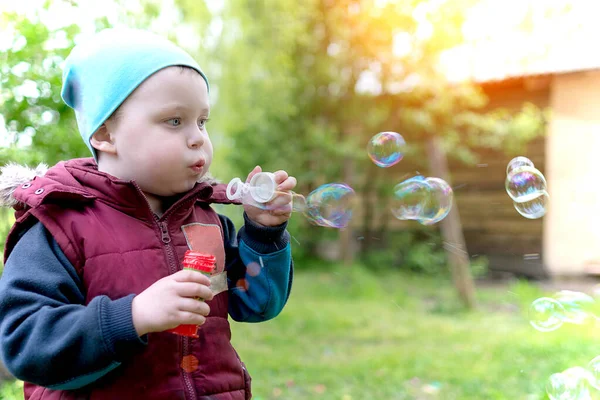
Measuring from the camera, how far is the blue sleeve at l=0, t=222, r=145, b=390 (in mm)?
1300

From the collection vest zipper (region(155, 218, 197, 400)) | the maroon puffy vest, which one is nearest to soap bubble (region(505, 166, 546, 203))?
the maroon puffy vest

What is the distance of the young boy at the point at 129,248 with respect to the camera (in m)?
1.32

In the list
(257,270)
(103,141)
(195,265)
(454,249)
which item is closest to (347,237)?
(454,249)

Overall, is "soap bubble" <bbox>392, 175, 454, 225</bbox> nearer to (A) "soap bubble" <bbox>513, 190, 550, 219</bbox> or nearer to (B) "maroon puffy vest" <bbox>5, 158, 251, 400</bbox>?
(A) "soap bubble" <bbox>513, 190, 550, 219</bbox>

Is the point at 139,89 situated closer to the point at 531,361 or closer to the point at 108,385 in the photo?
the point at 108,385

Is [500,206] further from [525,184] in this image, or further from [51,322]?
[51,322]

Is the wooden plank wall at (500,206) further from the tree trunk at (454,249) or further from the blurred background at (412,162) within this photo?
the tree trunk at (454,249)

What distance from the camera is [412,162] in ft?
31.3

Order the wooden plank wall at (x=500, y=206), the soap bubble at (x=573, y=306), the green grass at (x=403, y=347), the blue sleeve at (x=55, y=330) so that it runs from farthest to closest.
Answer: the wooden plank wall at (x=500, y=206), the green grass at (x=403, y=347), the soap bubble at (x=573, y=306), the blue sleeve at (x=55, y=330)

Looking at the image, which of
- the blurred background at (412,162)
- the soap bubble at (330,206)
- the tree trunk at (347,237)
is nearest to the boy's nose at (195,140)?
the soap bubble at (330,206)

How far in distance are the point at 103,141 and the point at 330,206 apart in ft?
3.33

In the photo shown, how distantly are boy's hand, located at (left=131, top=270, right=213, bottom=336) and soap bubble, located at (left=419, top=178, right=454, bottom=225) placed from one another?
1711mm

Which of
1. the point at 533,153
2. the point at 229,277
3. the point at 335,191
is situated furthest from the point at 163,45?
the point at 533,153

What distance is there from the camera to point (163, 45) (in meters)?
1.59
